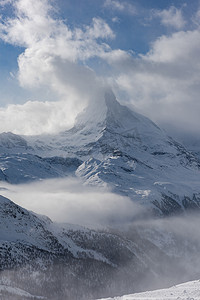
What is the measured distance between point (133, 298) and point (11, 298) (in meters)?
140

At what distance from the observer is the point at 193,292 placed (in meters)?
75.4

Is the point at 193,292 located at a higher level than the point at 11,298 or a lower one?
higher

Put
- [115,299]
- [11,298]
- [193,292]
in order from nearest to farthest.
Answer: [193,292] → [115,299] → [11,298]

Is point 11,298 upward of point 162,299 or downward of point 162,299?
downward

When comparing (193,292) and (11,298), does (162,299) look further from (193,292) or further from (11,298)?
(11,298)

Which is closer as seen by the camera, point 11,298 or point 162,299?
point 162,299

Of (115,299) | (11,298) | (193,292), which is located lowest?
(11,298)

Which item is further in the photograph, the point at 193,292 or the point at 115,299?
the point at 115,299

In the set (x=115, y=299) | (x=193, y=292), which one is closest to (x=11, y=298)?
(x=115, y=299)

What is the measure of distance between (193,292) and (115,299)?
18.6 meters

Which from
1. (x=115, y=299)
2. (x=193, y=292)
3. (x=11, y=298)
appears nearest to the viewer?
(x=193, y=292)

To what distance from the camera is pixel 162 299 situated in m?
75.6

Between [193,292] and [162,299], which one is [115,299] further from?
[193,292]

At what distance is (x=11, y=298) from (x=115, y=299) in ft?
455
